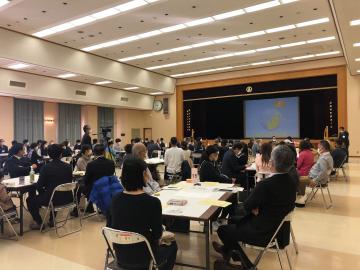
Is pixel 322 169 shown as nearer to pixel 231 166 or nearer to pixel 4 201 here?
pixel 231 166

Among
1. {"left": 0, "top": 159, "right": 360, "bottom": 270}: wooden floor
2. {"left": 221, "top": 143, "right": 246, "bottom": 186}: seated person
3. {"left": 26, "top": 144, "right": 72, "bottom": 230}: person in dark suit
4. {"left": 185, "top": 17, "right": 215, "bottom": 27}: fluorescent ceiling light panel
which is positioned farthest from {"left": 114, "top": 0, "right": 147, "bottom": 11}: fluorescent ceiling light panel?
{"left": 0, "top": 159, "right": 360, "bottom": 270}: wooden floor

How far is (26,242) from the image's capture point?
4.07 m

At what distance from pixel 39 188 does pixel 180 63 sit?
11.5m

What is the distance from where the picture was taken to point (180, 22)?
Result: 941cm

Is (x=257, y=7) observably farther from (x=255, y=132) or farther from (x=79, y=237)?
(x=255, y=132)

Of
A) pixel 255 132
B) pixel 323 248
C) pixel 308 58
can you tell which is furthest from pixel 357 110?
pixel 323 248

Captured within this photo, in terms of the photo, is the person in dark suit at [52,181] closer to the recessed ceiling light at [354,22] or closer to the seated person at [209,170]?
the seated person at [209,170]

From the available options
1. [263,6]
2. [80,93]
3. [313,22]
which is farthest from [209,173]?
[80,93]

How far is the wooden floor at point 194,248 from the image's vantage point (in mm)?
3348

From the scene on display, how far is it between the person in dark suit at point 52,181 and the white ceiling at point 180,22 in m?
4.83

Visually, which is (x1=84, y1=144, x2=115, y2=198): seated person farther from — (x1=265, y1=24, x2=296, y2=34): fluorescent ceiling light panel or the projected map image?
the projected map image

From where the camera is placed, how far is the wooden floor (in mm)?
3348

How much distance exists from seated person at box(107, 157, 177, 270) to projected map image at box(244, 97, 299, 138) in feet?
49.9

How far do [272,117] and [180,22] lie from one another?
365 inches
